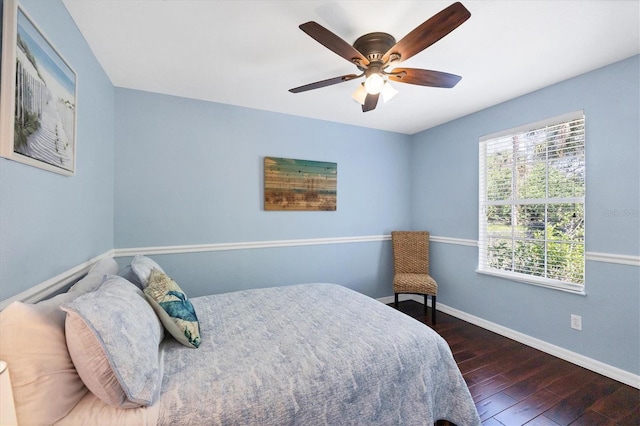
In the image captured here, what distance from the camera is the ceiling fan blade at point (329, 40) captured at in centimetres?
134

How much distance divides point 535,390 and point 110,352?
2.72 metres

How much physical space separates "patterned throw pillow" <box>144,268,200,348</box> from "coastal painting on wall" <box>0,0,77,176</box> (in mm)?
788

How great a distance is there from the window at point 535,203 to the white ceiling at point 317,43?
50 cm

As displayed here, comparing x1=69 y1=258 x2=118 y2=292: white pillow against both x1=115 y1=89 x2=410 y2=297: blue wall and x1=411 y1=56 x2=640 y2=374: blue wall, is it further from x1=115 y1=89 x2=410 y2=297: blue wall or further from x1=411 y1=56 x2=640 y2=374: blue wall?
x1=411 y1=56 x2=640 y2=374: blue wall

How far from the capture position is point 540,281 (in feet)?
8.54

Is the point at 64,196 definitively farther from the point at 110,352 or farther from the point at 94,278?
the point at 110,352

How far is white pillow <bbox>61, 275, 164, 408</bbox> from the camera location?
94 centimetres

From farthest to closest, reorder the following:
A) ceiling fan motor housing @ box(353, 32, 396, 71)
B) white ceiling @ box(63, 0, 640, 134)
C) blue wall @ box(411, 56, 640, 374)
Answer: blue wall @ box(411, 56, 640, 374) → ceiling fan motor housing @ box(353, 32, 396, 71) → white ceiling @ box(63, 0, 640, 134)

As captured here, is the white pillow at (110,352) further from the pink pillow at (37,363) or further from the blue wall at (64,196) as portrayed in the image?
the blue wall at (64,196)

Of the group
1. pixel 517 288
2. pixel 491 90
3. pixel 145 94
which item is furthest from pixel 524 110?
pixel 145 94

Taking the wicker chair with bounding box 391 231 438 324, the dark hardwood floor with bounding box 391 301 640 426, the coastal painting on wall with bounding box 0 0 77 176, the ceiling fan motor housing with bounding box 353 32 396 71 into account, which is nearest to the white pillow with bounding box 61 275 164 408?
the coastal painting on wall with bounding box 0 0 77 176

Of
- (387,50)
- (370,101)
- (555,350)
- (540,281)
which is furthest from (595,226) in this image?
(387,50)

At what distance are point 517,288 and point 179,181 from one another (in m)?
3.63

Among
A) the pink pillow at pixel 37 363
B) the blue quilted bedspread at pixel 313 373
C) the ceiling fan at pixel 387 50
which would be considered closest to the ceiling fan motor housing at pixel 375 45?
the ceiling fan at pixel 387 50
